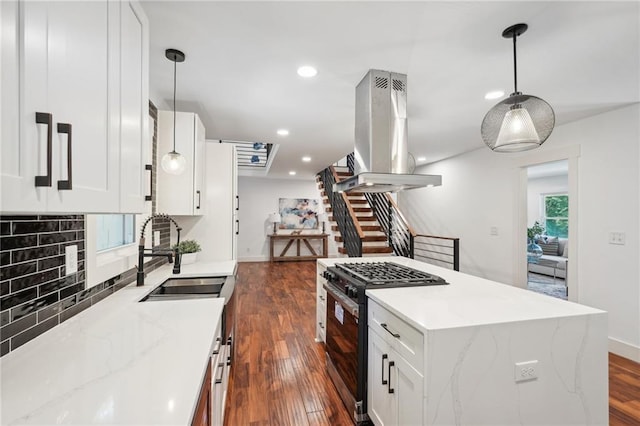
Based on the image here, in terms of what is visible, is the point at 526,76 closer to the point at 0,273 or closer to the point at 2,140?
the point at 2,140

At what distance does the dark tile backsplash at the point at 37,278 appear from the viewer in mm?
1025

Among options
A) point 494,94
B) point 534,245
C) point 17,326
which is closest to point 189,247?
point 17,326

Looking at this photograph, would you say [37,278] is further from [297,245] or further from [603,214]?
[297,245]

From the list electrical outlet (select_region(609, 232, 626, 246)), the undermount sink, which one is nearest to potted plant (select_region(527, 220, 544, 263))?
electrical outlet (select_region(609, 232, 626, 246))

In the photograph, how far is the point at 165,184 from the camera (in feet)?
8.54

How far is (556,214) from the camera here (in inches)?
319

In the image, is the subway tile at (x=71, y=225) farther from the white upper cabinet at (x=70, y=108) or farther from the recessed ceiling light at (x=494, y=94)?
the recessed ceiling light at (x=494, y=94)

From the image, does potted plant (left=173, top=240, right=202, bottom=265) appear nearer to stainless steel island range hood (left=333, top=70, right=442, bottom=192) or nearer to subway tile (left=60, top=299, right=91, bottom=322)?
subway tile (left=60, top=299, right=91, bottom=322)

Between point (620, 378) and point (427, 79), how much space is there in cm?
296

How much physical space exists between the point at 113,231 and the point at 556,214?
9.78 meters

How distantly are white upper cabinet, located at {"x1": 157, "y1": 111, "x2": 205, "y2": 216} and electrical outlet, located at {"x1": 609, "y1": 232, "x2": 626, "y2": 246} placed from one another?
4.05m

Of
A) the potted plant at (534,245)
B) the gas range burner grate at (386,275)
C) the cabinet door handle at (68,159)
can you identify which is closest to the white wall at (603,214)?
the gas range burner grate at (386,275)

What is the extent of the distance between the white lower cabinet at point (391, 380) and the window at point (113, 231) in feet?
5.30

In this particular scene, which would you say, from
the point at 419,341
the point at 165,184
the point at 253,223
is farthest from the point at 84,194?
the point at 253,223
